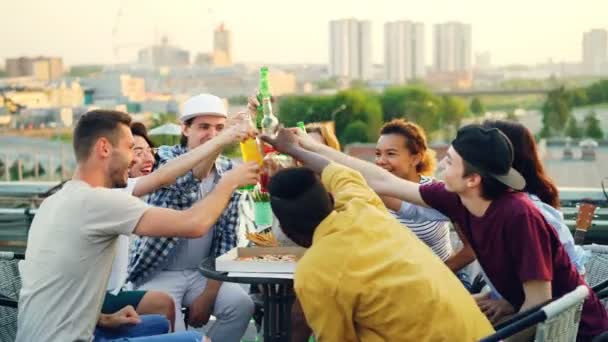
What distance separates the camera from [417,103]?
88.7 metres

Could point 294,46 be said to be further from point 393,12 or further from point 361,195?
point 361,195

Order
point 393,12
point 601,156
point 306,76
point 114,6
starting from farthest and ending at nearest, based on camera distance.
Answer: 1. point 393,12
2. point 306,76
3. point 114,6
4. point 601,156

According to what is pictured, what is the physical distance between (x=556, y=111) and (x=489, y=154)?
8735cm

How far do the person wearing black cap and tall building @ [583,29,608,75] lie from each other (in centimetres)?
9479

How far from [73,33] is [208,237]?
285 feet

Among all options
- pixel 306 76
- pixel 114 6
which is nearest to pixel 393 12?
pixel 306 76

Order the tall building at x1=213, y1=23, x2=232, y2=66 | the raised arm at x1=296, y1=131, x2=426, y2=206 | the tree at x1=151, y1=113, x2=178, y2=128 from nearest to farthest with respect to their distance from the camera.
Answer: the raised arm at x1=296, y1=131, x2=426, y2=206 < the tree at x1=151, y1=113, x2=178, y2=128 < the tall building at x1=213, y1=23, x2=232, y2=66

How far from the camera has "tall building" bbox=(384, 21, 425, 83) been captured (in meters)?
105

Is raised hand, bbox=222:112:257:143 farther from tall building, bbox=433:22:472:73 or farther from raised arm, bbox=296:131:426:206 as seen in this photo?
tall building, bbox=433:22:472:73

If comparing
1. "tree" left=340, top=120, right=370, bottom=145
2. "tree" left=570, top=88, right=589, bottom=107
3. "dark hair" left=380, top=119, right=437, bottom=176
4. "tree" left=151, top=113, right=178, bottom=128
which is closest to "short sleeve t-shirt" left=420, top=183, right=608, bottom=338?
"dark hair" left=380, top=119, right=437, bottom=176

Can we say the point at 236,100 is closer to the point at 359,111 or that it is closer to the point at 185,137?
the point at 359,111

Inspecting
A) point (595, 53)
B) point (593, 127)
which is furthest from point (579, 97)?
point (593, 127)

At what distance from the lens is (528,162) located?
2.81 m

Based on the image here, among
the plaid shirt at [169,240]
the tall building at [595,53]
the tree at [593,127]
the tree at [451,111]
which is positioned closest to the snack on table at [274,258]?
the plaid shirt at [169,240]
